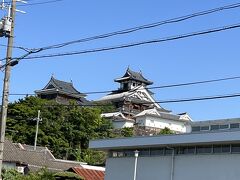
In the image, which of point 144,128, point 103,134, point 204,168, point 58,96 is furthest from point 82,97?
point 204,168

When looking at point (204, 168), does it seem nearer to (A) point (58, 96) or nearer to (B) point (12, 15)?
(B) point (12, 15)

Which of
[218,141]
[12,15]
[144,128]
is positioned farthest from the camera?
[144,128]

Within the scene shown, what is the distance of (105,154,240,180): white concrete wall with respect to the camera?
23.9m

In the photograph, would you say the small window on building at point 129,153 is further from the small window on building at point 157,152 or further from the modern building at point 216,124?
the modern building at point 216,124

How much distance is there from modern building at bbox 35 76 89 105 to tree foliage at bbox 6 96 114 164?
27723 millimetres

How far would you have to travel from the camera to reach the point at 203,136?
24312 mm

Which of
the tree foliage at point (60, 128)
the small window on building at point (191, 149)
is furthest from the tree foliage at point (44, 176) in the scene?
the tree foliage at point (60, 128)

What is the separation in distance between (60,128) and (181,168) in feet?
134

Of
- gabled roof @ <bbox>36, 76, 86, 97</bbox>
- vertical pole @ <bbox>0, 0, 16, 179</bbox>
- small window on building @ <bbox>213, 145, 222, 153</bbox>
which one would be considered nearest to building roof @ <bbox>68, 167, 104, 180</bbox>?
small window on building @ <bbox>213, 145, 222, 153</bbox>

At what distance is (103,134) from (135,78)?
4623 cm

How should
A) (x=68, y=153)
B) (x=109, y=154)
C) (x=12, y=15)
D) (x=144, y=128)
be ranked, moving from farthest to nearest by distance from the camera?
(x=144, y=128), (x=68, y=153), (x=109, y=154), (x=12, y=15)

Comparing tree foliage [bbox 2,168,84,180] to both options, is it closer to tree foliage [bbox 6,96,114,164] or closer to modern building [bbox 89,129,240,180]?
Answer: modern building [bbox 89,129,240,180]

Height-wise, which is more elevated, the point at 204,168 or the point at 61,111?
the point at 61,111

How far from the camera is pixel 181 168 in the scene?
26281mm
